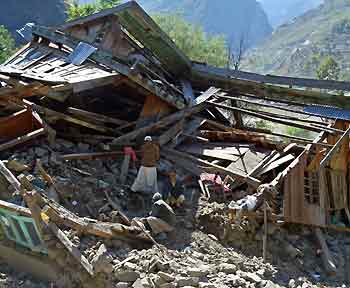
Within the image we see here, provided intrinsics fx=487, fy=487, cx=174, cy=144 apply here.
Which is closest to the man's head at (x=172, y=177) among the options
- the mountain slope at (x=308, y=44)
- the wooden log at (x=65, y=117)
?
the wooden log at (x=65, y=117)

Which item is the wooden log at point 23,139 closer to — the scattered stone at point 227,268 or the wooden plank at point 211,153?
the wooden plank at point 211,153

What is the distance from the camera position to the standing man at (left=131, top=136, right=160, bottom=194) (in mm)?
8766

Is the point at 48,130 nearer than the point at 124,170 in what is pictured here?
No

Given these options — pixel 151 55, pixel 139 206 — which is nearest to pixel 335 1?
pixel 151 55

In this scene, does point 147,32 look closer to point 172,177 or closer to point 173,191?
point 172,177

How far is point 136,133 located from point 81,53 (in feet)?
7.42

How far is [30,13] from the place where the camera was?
44031 millimetres

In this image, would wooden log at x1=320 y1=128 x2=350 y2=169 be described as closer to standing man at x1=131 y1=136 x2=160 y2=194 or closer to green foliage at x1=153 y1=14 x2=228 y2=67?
standing man at x1=131 y1=136 x2=160 y2=194

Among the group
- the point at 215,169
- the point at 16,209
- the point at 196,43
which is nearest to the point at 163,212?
the point at 215,169

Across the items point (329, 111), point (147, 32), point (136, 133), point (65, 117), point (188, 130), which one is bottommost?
point (136, 133)

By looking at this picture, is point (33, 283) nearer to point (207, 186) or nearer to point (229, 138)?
point (207, 186)

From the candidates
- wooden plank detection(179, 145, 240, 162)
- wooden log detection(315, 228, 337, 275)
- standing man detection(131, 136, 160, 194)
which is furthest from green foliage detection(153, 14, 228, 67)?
wooden log detection(315, 228, 337, 275)

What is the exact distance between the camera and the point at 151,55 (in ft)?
43.3

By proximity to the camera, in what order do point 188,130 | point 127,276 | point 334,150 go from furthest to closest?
point 188,130 < point 334,150 < point 127,276
